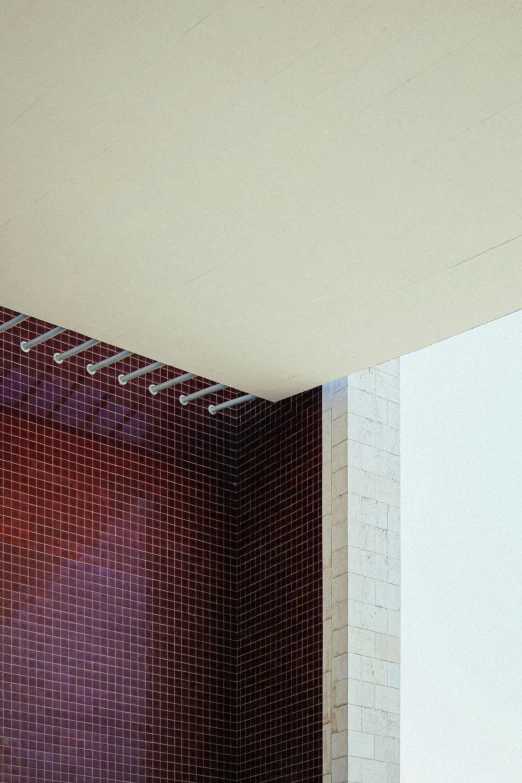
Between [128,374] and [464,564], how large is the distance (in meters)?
2.68

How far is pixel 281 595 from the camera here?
932cm

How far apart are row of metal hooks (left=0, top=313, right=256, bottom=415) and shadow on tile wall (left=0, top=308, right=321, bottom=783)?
16 centimetres

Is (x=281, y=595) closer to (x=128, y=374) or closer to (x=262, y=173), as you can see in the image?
(x=128, y=374)

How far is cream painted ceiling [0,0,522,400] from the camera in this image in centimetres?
560

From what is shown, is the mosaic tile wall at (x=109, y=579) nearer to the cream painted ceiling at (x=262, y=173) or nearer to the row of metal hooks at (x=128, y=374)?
the row of metal hooks at (x=128, y=374)

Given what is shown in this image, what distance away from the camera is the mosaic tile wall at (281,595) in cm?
886

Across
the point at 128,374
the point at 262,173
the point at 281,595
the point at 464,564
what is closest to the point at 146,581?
the point at 281,595

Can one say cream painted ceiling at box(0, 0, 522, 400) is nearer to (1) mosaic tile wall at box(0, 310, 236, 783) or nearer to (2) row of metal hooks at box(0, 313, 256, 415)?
(2) row of metal hooks at box(0, 313, 256, 415)

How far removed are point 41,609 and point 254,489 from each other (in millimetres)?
1989

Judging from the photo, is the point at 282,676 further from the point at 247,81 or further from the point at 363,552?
the point at 247,81

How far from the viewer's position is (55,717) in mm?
8430

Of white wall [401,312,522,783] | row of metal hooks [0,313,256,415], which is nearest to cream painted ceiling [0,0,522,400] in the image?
row of metal hooks [0,313,256,415]

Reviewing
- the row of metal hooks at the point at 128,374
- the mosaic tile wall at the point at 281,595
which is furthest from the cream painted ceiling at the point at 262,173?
the mosaic tile wall at the point at 281,595

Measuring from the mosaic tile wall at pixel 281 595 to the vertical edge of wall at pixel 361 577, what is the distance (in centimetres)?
11
